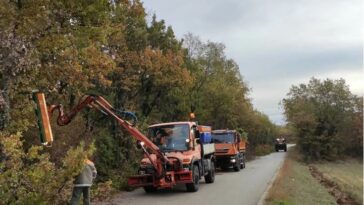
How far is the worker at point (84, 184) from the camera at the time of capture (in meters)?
12.8

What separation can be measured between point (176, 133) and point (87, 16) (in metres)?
5.67

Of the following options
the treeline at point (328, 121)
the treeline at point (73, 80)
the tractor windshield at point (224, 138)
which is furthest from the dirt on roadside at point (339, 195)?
the treeline at point (328, 121)

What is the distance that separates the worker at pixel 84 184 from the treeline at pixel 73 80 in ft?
0.80

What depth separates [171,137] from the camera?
2055 cm

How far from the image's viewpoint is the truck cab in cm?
1909

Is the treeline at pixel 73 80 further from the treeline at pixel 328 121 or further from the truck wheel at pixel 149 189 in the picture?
the treeline at pixel 328 121

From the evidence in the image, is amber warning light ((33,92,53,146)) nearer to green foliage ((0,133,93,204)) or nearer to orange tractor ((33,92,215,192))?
green foliage ((0,133,93,204))

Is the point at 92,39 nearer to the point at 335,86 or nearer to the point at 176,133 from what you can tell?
the point at 176,133

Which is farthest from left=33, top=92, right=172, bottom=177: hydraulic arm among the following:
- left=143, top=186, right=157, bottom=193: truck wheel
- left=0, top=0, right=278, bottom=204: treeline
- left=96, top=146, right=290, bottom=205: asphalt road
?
left=143, top=186, right=157, bottom=193: truck wheel

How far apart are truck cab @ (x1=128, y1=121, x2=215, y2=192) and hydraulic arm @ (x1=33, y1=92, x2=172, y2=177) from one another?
0.40 m

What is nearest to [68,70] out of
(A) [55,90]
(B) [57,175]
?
(A) [55,90]

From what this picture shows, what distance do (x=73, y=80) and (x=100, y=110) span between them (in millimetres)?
2103

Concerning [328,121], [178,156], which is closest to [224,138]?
[178,156]

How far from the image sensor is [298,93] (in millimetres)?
72875
